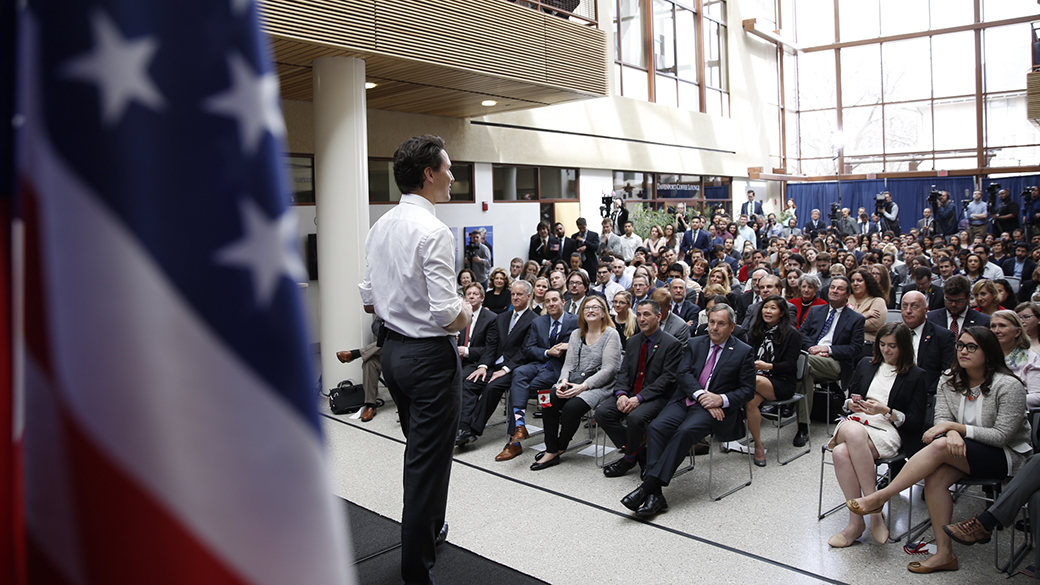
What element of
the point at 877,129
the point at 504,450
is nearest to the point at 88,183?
the point at 504,450

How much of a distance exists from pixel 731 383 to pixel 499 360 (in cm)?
239

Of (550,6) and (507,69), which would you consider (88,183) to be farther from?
(550,6)

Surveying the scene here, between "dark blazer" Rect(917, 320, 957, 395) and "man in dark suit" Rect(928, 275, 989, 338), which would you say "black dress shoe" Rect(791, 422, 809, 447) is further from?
"man in dark suit" Rect(928, 275, 989, 338)

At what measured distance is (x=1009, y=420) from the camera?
→ 3.98 meters

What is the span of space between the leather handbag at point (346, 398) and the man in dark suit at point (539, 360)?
1.86 m

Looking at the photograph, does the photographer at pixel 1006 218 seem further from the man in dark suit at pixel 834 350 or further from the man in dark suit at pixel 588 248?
the man in dark suit at pixel 834 350

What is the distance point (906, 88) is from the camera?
75.6 feet

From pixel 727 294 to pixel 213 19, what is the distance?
7.97 metres

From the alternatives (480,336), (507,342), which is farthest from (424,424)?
(480,336)

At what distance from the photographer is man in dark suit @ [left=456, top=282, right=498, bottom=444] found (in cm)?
670

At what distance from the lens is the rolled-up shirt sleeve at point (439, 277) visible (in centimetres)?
274

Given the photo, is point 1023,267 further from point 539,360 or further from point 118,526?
point 118,526

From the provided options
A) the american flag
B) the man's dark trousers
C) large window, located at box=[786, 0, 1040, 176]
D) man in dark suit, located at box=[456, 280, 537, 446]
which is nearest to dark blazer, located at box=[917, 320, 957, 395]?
man in dark suit, located at box=[456, 280, 537, 446]

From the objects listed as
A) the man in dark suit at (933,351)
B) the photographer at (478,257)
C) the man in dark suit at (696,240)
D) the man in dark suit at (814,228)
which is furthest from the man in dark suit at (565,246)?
the man in dark suit at (814,228)
